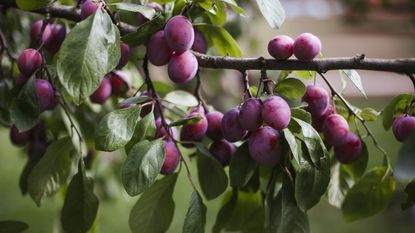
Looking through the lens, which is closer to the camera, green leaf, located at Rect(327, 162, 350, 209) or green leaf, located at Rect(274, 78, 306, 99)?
green leaf, located at Rect(274, 78, 306, 99)

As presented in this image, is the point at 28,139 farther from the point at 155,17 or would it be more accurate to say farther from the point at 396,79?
the point at 396,79

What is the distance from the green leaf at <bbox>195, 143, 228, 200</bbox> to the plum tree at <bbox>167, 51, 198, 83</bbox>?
116 millimetres

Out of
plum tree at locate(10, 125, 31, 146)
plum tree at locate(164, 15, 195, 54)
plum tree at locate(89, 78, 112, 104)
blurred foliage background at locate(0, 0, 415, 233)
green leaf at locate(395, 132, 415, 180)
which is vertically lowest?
blurred foliage background at locate(0, 0, 415, 233)

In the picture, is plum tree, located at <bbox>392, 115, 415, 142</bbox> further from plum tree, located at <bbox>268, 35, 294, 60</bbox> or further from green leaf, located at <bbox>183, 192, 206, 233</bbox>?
green leaf, located at <bbox>183, 192, 206, 233</bbox>

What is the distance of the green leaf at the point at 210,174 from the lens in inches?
32.3

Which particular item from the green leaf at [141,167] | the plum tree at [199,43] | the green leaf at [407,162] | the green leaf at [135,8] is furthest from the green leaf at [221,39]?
the green leaf at [407,162]

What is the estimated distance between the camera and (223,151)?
0.88 m

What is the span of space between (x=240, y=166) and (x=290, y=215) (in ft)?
0.36

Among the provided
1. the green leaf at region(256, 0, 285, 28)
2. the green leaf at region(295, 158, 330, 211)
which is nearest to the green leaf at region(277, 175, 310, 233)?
the green leaf at region(295, 158, 330, 211)

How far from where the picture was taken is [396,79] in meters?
Answer: 6.41

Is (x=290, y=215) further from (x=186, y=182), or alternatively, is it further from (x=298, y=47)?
(x=186, y=182)

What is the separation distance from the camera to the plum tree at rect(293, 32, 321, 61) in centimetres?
74

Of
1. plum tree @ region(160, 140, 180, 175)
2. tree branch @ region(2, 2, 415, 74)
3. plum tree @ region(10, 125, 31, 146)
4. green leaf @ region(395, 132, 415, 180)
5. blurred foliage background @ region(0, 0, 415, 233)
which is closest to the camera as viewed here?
green leaf @ region(395, 132, 415, 180)

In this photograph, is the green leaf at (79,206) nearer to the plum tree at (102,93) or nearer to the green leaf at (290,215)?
the plum tree at (102,93)
